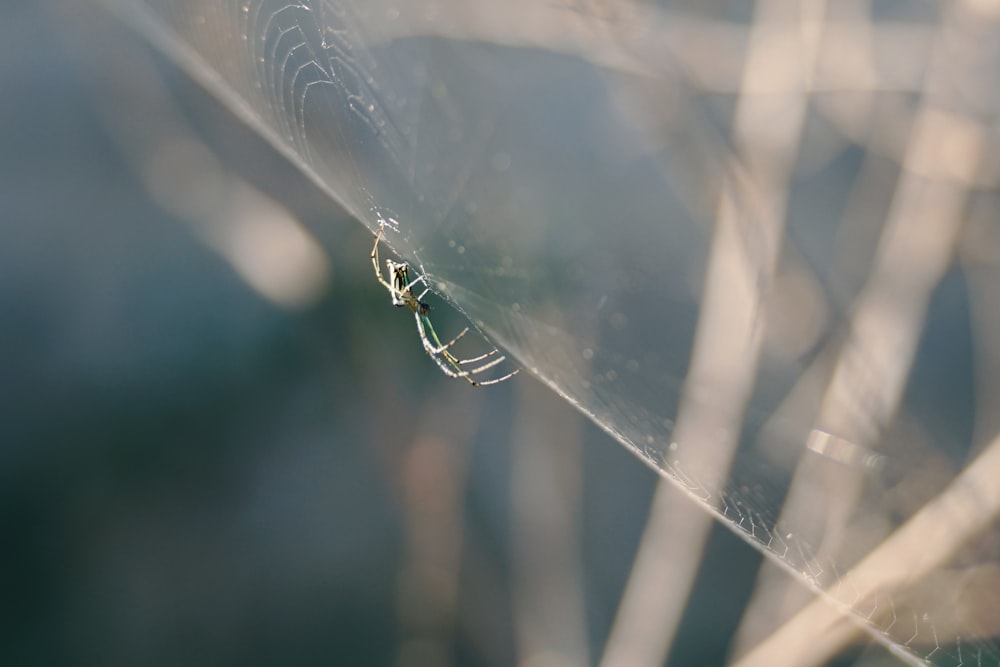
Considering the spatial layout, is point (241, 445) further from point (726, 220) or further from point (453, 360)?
point (726, 220)

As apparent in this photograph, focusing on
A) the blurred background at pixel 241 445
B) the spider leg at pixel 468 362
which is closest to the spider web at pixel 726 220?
the spider leg at pixel 468 362

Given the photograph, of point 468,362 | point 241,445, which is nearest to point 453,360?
point 468,362

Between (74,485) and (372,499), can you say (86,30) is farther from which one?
(372,499)

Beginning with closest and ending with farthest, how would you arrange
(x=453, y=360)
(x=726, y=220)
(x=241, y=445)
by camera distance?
(x=726, y=220) < (x=453, y=360) < (x=241, y=445)

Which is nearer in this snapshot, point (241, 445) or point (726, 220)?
point (726, 220)

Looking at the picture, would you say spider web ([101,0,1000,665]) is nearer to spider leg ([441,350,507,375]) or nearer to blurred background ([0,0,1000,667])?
spider leg ([441,350,507,375])

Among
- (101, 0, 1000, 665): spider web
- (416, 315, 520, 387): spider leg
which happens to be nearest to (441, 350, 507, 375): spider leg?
(416, 315, 520, 387): spider leg

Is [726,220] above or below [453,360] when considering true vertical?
above
